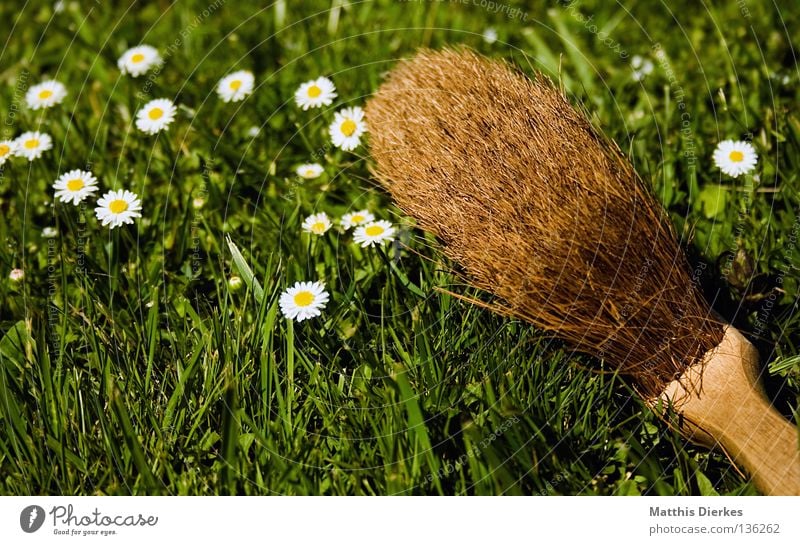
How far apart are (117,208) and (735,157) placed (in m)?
1.47

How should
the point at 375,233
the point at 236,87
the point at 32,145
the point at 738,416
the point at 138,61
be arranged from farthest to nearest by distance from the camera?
the point at 138,61, the point at 236,87, the point at 32,145, the point at 375,233, the point at 738,416

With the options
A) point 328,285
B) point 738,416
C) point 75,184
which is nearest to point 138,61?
point 75,184

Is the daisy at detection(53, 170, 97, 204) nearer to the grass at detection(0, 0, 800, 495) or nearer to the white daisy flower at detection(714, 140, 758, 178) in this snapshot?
the grass at detection(0, 0, 800, 495)

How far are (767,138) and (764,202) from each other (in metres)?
0.24

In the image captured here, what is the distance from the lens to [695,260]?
5.51 ft

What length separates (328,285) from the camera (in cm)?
172

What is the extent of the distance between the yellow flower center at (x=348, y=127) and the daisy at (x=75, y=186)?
2.02ft

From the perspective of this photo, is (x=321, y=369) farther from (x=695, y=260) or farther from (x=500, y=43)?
(x=500, y=43)

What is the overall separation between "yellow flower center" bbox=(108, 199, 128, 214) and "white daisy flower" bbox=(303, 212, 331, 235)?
0.42 metres

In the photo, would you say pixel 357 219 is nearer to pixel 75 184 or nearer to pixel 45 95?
pixel 75 184

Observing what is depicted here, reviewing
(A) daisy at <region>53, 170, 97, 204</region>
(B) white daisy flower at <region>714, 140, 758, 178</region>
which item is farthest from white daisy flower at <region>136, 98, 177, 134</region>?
(B) white daisy flower at <region>714, 140, 758, 178</region>

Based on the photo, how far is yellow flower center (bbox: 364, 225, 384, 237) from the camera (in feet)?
5.60

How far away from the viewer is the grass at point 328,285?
142 centimetres
